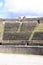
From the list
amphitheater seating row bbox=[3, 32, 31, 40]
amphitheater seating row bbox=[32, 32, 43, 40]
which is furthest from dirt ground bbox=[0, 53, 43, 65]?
amphitheater seating row bbox=[3, 32, 31, 40]

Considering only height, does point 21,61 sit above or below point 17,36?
below

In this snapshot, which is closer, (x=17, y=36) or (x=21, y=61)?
(x=21, y=61)

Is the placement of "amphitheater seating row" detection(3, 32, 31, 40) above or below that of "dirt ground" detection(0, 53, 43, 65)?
above

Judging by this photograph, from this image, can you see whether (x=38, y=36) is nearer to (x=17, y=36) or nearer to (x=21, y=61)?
(x=17, y=36)

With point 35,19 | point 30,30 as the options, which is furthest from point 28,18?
point 30,30

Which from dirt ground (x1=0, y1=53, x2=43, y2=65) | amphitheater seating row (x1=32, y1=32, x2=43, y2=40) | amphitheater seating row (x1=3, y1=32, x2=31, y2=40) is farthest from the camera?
amphitheater seating row (x1=3, y1=32, x2=31, y2=40)

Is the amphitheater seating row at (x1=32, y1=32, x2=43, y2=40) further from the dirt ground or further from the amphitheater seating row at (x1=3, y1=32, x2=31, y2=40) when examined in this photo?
the dirt ground

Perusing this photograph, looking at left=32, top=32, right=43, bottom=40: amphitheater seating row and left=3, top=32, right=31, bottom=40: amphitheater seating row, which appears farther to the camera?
left=3, top=32, right=31, bottom=40: amphitheater seating row

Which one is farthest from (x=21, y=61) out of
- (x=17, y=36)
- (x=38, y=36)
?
(x=17, y=36)

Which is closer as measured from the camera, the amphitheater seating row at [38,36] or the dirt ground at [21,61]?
the dirt ground at [21,61]

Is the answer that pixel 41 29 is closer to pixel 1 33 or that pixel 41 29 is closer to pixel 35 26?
pixel 35 26

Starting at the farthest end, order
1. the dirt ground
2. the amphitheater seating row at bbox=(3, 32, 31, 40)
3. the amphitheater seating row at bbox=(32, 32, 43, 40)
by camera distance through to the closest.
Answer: the amphitheater seating row at bbox=(3, 32, 31, 40) → the amphitheater seating row at bbox=(32, 32, 43, 40) → the dirt ground

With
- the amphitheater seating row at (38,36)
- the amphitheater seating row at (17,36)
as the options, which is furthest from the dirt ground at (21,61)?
the amphitheater seating row at (17,36)

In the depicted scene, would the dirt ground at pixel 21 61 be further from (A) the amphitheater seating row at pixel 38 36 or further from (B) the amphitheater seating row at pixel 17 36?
(B) the amphitheater seating row at pixel 17 36
